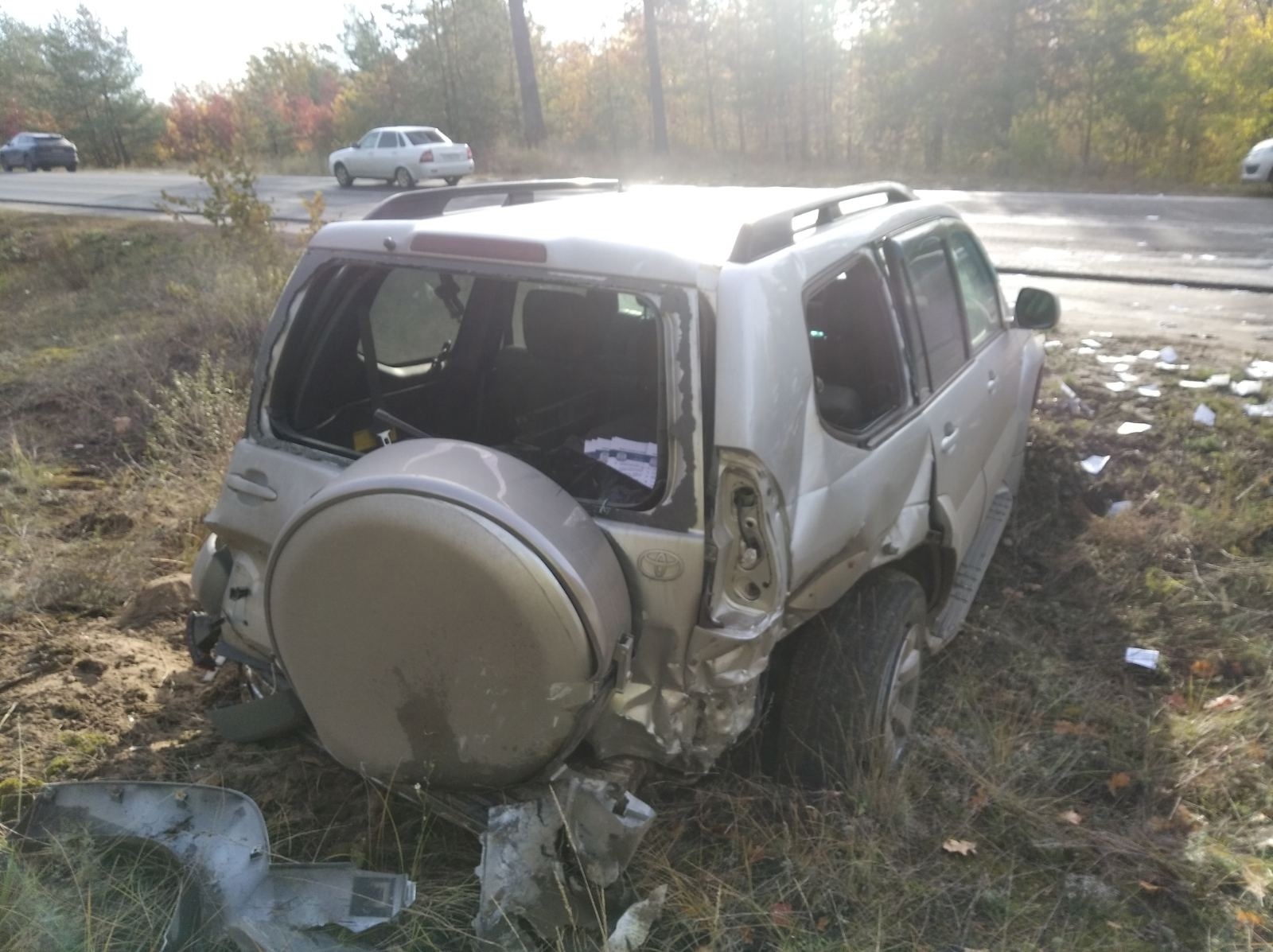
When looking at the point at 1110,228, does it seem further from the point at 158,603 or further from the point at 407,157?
the point at 407,157

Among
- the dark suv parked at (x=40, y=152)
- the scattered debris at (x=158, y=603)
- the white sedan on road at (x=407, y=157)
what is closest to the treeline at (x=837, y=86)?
the white sedan on road at (x=407, y=157)

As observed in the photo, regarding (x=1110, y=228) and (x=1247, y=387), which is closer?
(x=1247, y=387)

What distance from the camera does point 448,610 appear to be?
208 centimetres

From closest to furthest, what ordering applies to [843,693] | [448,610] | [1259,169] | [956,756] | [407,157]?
[448,610], [843,693], [956,756], [1259,169], [407,157]

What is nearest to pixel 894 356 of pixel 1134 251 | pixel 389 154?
pixel 1134 251

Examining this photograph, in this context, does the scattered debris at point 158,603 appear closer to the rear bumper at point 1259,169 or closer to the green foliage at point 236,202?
the green foliage at point 236,202

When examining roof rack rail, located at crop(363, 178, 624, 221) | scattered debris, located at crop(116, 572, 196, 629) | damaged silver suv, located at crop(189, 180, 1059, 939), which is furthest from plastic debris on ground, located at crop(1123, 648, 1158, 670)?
scattered debris, located at crop(116, 572, 196, 629)

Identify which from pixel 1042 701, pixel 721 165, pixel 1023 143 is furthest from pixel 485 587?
pixel 721 165

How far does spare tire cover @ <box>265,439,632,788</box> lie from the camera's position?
203 cm

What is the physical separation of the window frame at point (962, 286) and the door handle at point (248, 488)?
104 inches

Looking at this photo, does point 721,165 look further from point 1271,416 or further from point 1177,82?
point 1271,416

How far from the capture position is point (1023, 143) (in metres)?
21.6

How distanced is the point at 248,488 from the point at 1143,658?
3.39 meters

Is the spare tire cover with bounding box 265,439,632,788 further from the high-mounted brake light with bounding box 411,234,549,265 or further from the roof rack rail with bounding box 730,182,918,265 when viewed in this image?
the roof rack rail with bounding box 730,182,918,265
